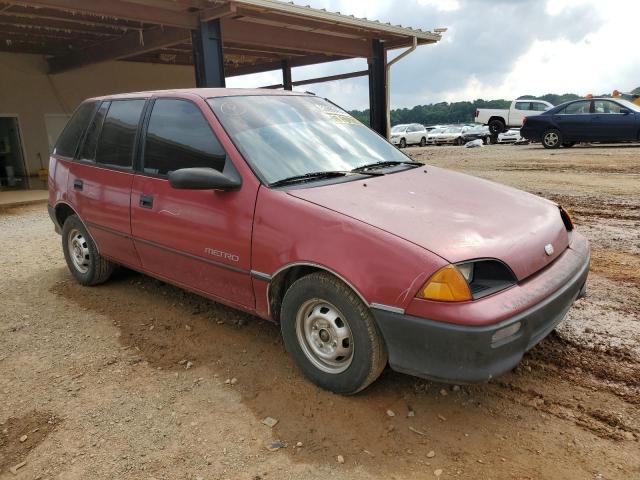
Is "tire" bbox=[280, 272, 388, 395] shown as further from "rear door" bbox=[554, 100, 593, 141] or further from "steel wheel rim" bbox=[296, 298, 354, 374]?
"rear door" bbox=[554, 100, 593, 141]

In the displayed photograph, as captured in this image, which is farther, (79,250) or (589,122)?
(589,122)

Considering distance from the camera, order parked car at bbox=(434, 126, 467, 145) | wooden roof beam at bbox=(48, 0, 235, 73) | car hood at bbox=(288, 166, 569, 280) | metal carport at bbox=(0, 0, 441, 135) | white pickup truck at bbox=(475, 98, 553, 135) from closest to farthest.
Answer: car hood at bbox=(288, 166, 569, 280) → metal carport at bbox=(0, 0, 441, 135) → wooden roof beam at bbox=(48, 0, 235, 73) → white pickup truck at bbox=(475, 98, 553, 135) → parked car at bbox=(434, 126, 467, 145)

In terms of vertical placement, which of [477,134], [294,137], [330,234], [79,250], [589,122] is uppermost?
[294,137]

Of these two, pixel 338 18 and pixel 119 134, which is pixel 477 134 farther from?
pixel 119 134

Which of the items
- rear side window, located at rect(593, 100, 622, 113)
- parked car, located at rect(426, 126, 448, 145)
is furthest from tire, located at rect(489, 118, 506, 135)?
rear side window, located at rect(593, 100, 622, 113)

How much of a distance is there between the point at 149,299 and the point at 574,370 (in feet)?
11.0

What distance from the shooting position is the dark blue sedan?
14.6 metres

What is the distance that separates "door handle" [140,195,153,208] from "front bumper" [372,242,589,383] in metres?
2.03

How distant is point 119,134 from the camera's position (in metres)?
4.11

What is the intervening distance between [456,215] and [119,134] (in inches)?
113

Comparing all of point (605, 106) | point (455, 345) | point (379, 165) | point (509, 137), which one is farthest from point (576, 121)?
point (455, 345)

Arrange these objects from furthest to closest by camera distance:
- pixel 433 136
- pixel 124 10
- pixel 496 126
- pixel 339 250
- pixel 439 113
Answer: pixel 439 113, pixel 433 136, pixel 496 126, pixel 124 10, pixel 339 250

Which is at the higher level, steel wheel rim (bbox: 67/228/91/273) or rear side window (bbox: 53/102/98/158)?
rear side window (bbox: 53/102/98/158)

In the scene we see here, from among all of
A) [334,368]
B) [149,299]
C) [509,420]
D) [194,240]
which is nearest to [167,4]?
[149,299]
